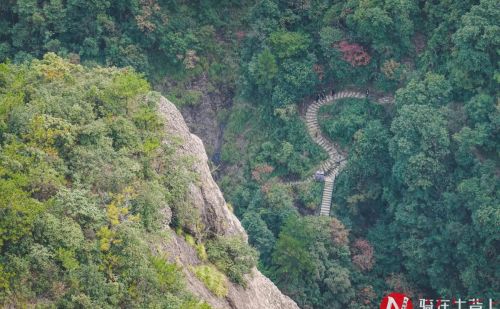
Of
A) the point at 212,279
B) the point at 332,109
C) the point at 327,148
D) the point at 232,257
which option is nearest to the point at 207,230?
the point at 232,257

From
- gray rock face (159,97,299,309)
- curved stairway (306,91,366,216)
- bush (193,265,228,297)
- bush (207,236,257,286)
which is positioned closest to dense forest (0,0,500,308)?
bush (207,236,257,286)

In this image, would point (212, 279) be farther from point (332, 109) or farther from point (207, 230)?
point (332, 109)

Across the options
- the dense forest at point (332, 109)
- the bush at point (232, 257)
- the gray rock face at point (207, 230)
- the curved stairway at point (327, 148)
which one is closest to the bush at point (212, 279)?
the gray rock face at point (207, 230)

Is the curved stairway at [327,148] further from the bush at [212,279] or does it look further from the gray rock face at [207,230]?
the bush at [212,279]

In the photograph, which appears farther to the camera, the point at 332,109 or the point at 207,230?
the point at 332,109

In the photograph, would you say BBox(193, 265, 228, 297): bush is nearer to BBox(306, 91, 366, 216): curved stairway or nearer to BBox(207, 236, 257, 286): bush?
BBox(207, 236, 257, 286): bush

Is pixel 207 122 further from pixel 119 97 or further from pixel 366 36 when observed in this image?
pixel 119 97
